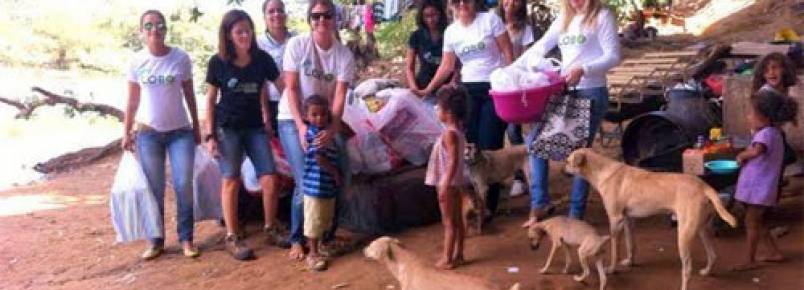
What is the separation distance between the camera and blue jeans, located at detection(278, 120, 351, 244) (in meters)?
5.24

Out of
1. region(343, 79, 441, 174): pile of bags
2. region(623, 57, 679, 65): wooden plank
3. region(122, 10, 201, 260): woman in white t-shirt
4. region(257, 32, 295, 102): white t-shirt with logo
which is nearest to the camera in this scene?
region(122, 10, 201, 260): woman in white t-shirt

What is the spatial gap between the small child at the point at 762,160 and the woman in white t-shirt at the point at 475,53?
176 cm

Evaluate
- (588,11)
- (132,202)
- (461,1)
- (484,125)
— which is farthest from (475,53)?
(132,202)

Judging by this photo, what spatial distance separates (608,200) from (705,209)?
0.56 meters

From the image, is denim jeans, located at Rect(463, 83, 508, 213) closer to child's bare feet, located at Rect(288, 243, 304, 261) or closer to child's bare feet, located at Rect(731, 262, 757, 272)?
child's bare feet, located at Rect(288, 243, 304, 261)

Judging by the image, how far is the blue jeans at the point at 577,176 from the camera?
4.97 meters

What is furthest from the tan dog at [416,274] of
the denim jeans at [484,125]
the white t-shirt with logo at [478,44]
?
the white t-shirt with logo at [478,44]

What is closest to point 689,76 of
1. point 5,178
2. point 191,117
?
point 191,117

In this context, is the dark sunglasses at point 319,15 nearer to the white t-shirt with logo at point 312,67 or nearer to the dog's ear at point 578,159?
the white t-shirt with logo at point 312,67

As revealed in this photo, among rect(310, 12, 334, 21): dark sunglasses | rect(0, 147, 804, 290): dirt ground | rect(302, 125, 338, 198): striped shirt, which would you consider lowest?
rect(0, 147, 804, 290): dirt ground

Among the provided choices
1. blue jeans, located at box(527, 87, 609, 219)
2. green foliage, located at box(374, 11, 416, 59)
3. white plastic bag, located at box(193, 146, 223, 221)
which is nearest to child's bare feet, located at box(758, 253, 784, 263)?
blue jeans, located at box(527, 87, 609, 219)

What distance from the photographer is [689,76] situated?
7.11 m

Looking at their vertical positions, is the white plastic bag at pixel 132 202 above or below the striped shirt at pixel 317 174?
below

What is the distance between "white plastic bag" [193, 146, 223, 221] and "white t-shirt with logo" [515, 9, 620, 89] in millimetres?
2607
